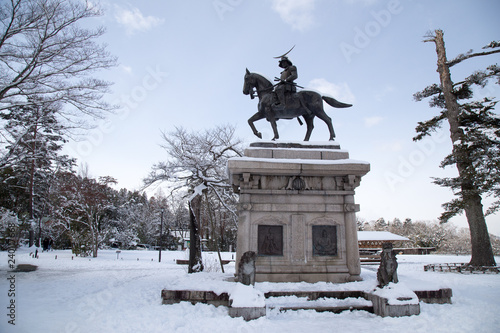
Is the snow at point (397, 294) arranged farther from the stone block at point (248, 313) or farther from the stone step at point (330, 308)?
the stone block at point (248, 313)

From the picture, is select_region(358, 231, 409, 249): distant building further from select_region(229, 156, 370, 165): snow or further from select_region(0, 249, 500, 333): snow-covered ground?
select_region(229, 156, 370, 165): snow

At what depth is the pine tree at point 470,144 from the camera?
51.0 feet

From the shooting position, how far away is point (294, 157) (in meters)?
9.50

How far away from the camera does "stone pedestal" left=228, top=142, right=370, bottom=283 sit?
869 centimetres

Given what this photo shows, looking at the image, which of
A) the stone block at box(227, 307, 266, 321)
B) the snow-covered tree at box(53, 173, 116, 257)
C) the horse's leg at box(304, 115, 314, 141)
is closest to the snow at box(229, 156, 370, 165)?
the horse's leg at box(304, 115, 314, 141)

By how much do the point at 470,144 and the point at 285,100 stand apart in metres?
12.2

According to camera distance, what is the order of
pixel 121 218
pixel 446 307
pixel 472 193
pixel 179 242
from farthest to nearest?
pixel 179 242
pixel 121 218
pixel 472 193
pixel 446 307

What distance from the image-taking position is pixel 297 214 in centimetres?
906

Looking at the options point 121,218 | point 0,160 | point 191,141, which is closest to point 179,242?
point 121,218

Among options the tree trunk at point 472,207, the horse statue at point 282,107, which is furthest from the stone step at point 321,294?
the tree trunk at point 472,207

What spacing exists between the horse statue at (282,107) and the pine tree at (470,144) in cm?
971

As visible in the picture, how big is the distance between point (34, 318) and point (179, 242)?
4933 centimetres

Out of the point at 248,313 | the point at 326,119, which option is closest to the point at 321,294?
the point at 248,313

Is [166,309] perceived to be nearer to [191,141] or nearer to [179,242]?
[191,141]
